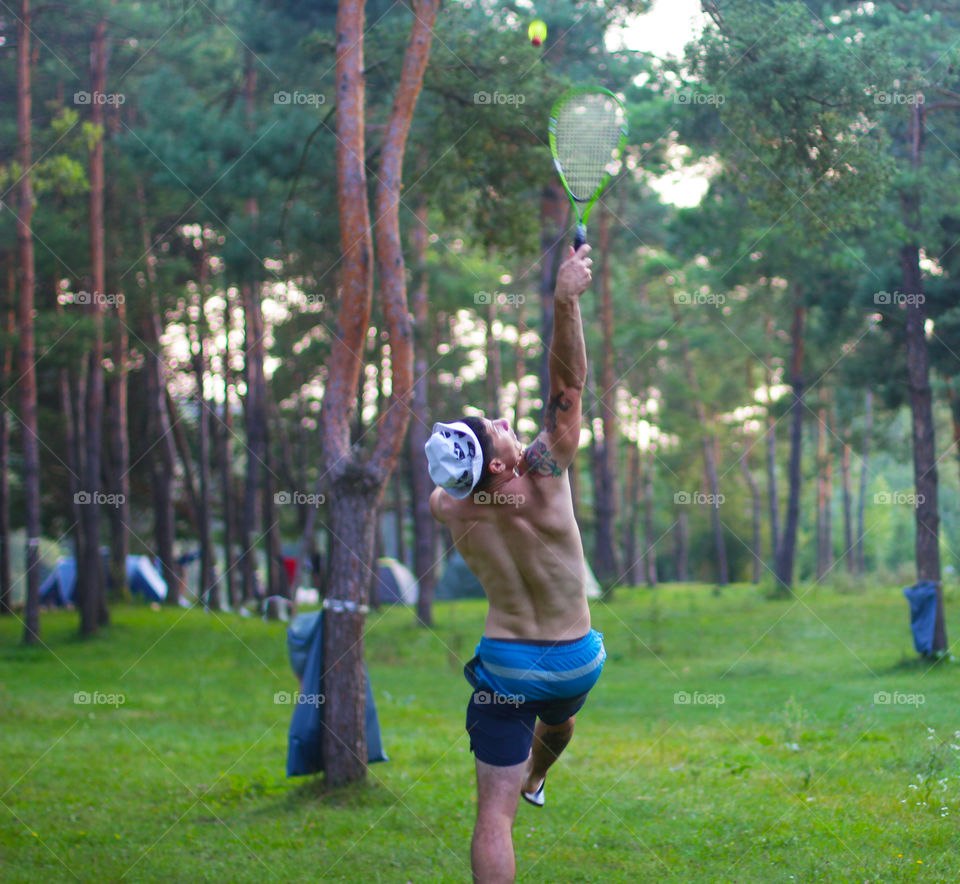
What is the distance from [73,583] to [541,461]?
1231 inches

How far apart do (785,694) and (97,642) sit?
12.8 meters

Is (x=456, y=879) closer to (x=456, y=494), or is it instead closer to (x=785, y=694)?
(x=456, y=494)

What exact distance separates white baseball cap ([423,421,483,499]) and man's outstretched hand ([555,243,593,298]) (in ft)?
1.95

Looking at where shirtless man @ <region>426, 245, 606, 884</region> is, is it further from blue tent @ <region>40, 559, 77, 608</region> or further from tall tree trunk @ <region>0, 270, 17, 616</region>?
blue tent @ <region>40, 559, 77, 608</region>

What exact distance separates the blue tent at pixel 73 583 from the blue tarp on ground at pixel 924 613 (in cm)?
2535

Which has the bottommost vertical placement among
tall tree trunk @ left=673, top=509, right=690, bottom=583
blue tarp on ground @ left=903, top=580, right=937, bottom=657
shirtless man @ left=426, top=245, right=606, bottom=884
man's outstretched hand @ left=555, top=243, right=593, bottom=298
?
tall tree trunk @ left=673, top=509, right=690, bottom=583

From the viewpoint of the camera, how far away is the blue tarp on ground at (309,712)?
7160 mm

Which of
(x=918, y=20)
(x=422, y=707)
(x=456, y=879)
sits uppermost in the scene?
(x=918, y=20)

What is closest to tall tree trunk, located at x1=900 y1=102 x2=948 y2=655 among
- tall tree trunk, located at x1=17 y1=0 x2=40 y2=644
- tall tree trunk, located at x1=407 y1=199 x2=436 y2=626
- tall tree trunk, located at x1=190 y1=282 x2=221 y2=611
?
tall tree trunk, located at x1=407 y1=199 x2=436 y2=626

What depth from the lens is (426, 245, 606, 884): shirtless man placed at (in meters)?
3.79

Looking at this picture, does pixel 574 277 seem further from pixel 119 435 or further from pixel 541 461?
pixel 119 435

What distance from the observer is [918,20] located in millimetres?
9688

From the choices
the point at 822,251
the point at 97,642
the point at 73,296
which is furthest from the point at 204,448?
the point at 822,251

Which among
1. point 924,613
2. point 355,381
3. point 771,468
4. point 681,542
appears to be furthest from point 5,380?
point 681,542
